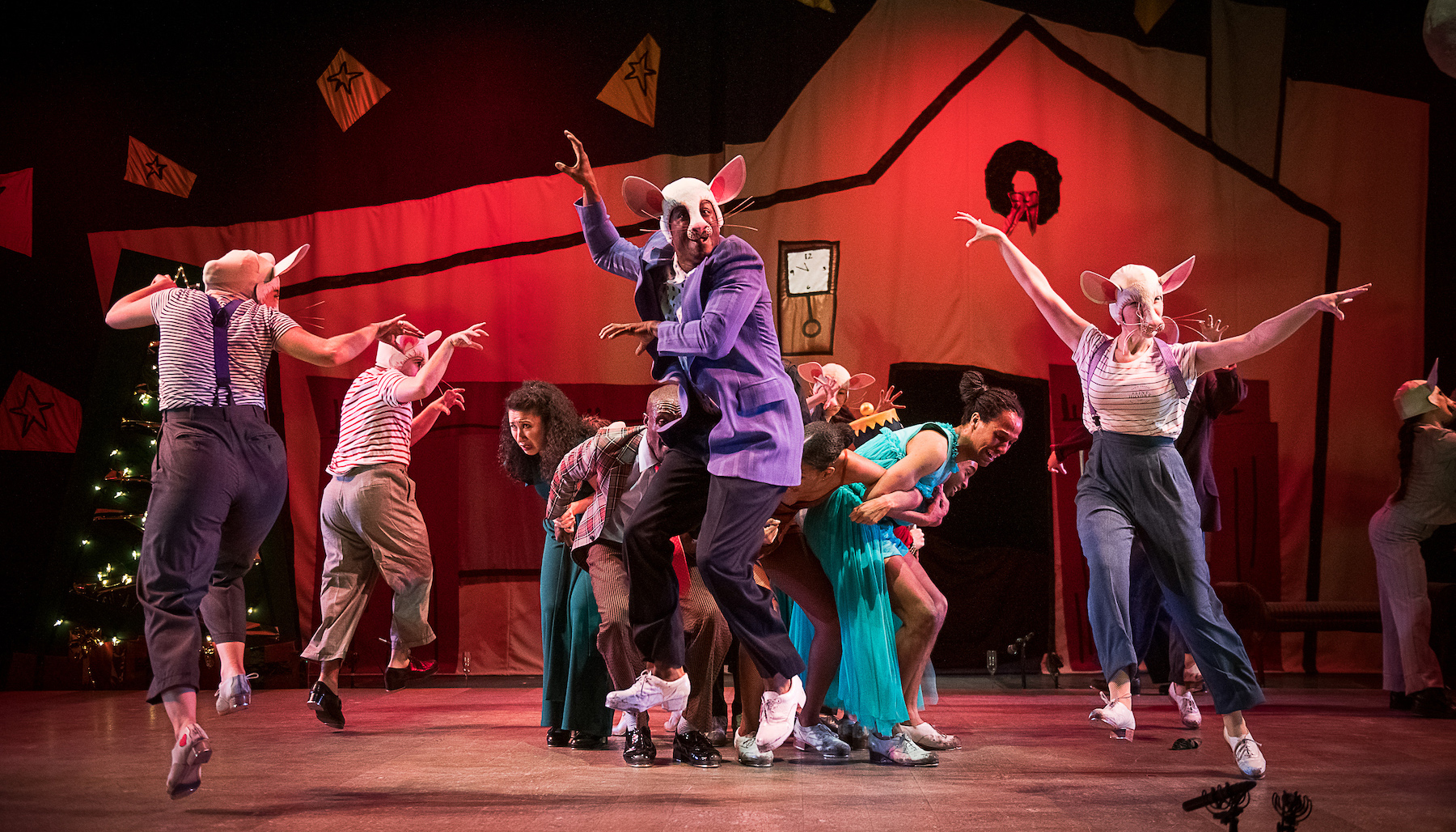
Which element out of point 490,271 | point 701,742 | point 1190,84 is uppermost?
point 1190,84

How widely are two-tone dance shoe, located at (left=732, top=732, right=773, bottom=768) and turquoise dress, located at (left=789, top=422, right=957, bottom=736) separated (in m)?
0.35

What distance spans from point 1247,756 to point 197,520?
316cm

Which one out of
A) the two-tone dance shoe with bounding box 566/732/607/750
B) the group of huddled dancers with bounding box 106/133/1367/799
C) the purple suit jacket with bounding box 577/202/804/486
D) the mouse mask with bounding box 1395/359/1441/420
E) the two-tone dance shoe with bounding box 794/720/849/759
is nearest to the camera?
the purple suit jacket with bounding box 577/202/804/486

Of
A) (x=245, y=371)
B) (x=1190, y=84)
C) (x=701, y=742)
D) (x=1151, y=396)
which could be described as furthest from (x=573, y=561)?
(x=1190, y=84)

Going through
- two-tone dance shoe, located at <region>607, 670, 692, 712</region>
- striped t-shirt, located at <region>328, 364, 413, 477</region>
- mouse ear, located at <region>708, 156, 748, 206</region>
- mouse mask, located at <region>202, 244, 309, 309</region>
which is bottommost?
two-tone dance shoe, located at <region>607, 670, 692, 712</region>

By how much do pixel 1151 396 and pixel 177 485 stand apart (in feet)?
9.94

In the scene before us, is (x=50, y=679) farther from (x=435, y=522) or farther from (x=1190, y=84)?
(x=1190, y=84)

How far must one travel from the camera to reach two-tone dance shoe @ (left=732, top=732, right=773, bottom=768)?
3475mm

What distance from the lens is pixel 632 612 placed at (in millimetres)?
3059

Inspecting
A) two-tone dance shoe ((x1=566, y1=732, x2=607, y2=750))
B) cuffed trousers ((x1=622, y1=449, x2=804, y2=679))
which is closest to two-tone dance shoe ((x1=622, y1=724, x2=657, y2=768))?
two-tone dance shoe ((x1=566, y1=732, x2=607, y2=750))

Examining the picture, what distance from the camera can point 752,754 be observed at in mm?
3488

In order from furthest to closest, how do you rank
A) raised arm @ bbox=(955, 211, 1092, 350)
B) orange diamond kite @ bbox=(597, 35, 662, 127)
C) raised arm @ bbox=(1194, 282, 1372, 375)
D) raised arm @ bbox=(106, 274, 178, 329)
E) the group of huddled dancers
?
1. orange diamond kite @ bbox=(597, 35, 662, 127)
2. raised arm @ bbox=(955, 211, 1092, 350)
3. raised arm @ bbox=(1194, 282, 1372, 375)
4. raised arm @ bbox=(106, 274, 178, 329)
5. the group of huddled dancers

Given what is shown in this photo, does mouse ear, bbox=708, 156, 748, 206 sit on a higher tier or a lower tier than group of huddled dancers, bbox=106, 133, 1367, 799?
higher

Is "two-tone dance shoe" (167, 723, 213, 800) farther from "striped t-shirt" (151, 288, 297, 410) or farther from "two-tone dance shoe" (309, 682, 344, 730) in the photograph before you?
"two-tone dance shoe" (309, 682, 344, 730)
